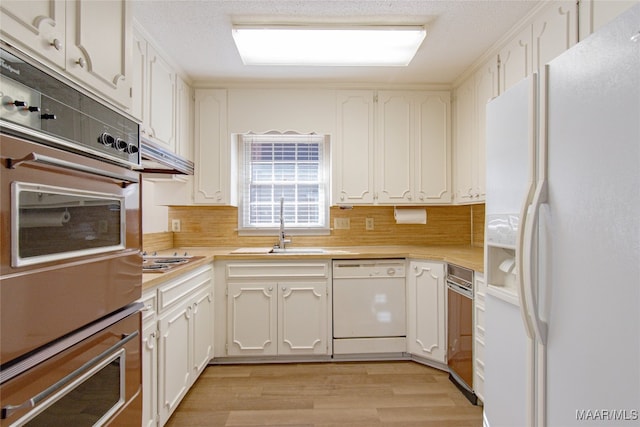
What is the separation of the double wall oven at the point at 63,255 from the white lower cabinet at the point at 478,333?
176 centimetres

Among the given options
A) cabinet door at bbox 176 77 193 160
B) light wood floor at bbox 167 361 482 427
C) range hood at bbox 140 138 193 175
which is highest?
cabinet door at bbox 176 77 193 160

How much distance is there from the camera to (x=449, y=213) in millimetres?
3225

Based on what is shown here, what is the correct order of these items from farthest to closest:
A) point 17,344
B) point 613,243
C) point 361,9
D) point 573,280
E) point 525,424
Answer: point 361,9 < point 525,424 < point 573,280 < point 613,243 < point 17,344

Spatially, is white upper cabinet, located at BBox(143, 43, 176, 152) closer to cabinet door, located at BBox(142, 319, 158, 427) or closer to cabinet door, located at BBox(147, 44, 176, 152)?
cabinet door, located at BBox(147, 44, 176, 152)

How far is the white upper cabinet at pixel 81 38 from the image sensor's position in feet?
2.47

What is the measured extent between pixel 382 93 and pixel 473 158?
968mm

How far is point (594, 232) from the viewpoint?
0.88 metres

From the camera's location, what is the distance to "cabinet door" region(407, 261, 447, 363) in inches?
94.8

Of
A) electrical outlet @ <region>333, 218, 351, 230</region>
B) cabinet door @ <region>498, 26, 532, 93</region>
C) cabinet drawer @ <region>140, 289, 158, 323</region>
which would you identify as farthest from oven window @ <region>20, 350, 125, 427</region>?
cabinet door @ <region>498, 26, 532, 93</region>

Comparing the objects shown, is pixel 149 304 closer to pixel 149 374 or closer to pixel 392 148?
pixel 149 374

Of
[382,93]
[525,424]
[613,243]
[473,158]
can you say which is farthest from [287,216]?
[613,243]

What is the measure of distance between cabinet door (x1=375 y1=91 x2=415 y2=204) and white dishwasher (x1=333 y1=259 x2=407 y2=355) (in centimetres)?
66

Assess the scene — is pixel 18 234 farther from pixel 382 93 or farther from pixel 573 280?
pixel 382 93

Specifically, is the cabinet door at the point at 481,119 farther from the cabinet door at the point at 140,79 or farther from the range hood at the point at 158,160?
the cabinet door at the point at 140,79
